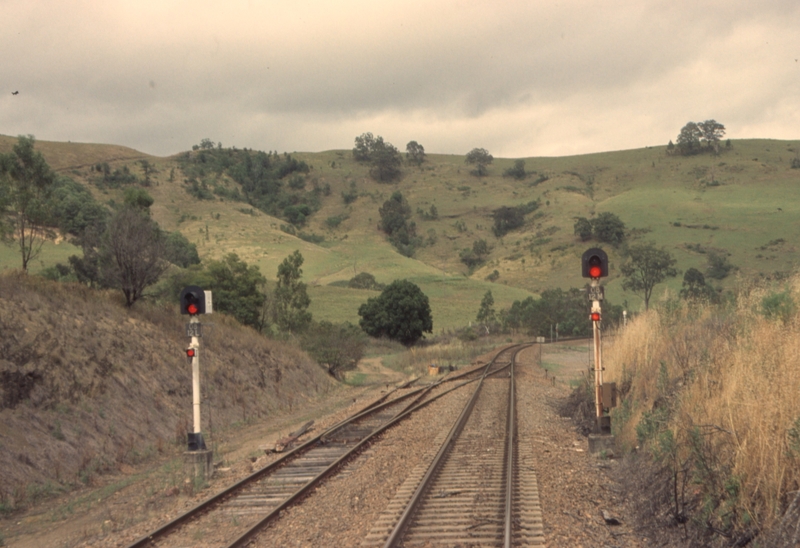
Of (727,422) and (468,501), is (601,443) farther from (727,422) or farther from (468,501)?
(727,422)

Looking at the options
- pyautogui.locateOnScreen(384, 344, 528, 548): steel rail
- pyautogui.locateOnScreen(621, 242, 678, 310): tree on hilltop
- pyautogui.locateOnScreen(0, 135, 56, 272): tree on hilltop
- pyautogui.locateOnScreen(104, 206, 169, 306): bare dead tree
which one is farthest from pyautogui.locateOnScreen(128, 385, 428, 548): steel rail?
pyautogui.locateOnScreen(621, 242, 678, 310): tree on hilltop

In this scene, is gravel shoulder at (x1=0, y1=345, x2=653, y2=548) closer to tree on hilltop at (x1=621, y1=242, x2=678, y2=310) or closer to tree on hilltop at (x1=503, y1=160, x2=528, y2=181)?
tree on hilltop at (x1=621, y1=242, x2=678, y2=310)

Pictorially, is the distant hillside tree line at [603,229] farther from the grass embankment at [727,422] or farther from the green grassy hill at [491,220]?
the grass embankment at [727,422]

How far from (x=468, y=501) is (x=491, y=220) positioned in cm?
13795

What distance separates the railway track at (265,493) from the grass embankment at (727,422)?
15.8 feet

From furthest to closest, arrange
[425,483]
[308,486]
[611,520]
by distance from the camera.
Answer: [308,486]
[425,483]
[611,520]

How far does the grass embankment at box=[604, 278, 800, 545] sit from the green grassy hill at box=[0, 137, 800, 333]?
176ft

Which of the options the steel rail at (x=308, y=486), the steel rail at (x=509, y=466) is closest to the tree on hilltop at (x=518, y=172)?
the steel rail at (x=509, y=466)

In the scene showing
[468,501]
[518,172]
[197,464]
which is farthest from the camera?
[518,172]

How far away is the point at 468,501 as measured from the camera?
30.8 feet

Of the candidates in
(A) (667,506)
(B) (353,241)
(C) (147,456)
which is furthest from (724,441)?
(B) (353,241)

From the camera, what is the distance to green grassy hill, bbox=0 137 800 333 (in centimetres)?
9544

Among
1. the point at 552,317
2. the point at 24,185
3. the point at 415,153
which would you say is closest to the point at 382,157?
the point at 415,153

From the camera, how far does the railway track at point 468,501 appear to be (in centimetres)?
788
